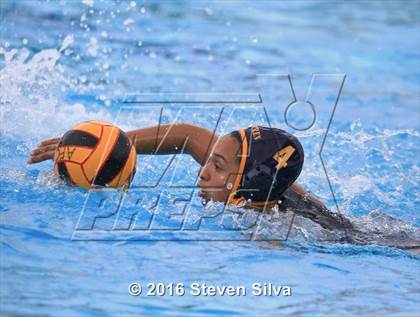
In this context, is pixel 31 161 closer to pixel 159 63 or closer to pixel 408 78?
pixel 159 63

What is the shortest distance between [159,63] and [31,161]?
3.56m

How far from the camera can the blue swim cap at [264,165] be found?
14.1 feet

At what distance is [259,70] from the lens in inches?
313

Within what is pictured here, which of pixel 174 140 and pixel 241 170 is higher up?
pixel 241 170

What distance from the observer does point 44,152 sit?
4.39 m

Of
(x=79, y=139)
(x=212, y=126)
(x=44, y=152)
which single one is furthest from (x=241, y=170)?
(x=212, y=126)

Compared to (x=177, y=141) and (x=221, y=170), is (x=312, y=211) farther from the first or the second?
(x=177, y=141)

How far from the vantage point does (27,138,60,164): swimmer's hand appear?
4.37 m

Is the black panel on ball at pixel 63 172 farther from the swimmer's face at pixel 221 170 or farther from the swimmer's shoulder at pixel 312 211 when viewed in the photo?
the swimmer's shoulder at pixel 312 211

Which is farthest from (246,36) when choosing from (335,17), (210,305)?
(210,305)

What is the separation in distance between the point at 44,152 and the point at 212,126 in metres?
2.16

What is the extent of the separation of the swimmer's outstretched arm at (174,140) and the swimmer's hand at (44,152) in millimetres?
456

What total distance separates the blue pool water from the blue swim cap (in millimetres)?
135

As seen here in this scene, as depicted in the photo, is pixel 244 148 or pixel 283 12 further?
pixel 283 12
